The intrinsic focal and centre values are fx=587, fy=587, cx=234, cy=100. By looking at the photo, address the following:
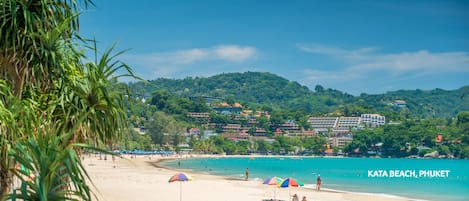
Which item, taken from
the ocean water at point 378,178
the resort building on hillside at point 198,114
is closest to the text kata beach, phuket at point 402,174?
the ocean water at point 378,178

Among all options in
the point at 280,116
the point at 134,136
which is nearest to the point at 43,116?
the point at 134,136

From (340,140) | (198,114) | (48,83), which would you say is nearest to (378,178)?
(48,83)

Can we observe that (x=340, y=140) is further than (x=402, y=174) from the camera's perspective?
Yes

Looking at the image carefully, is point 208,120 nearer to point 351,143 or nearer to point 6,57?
point 351,143

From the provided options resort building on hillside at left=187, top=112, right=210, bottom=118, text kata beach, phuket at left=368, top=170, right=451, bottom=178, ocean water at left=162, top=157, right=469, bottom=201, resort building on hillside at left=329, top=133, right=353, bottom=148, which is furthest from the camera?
resort building on hillside at left=187, top=112, right=210, bottom=118

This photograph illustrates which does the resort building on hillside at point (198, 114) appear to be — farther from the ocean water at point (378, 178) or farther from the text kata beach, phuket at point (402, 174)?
the text kata beach, phuket at point (402, 174)

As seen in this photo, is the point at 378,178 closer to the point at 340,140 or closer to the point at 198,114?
the point at 340,140

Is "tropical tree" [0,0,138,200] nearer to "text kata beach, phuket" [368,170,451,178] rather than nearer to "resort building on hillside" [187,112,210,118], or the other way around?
"text kata beach, phuket" [368,170,451,178]

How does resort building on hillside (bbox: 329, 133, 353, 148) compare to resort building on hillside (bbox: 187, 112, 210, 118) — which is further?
resort building on hillside (bbox: 187, 112, 210, 118)

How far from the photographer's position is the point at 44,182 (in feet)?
13.1

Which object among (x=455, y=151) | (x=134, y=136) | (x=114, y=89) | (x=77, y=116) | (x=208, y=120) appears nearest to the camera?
(x=77, y=116)

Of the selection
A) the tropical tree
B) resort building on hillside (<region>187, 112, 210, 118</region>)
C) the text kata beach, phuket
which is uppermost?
resort building on hillside (<region>187, 112, 210, 118</region>)

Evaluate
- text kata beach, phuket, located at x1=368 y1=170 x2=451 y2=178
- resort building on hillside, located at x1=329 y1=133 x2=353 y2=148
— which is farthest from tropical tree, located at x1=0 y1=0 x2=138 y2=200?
resort building on hillside, located at x1=329 y1=133 x2=353 y2=148

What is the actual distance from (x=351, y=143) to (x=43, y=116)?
559 feet
